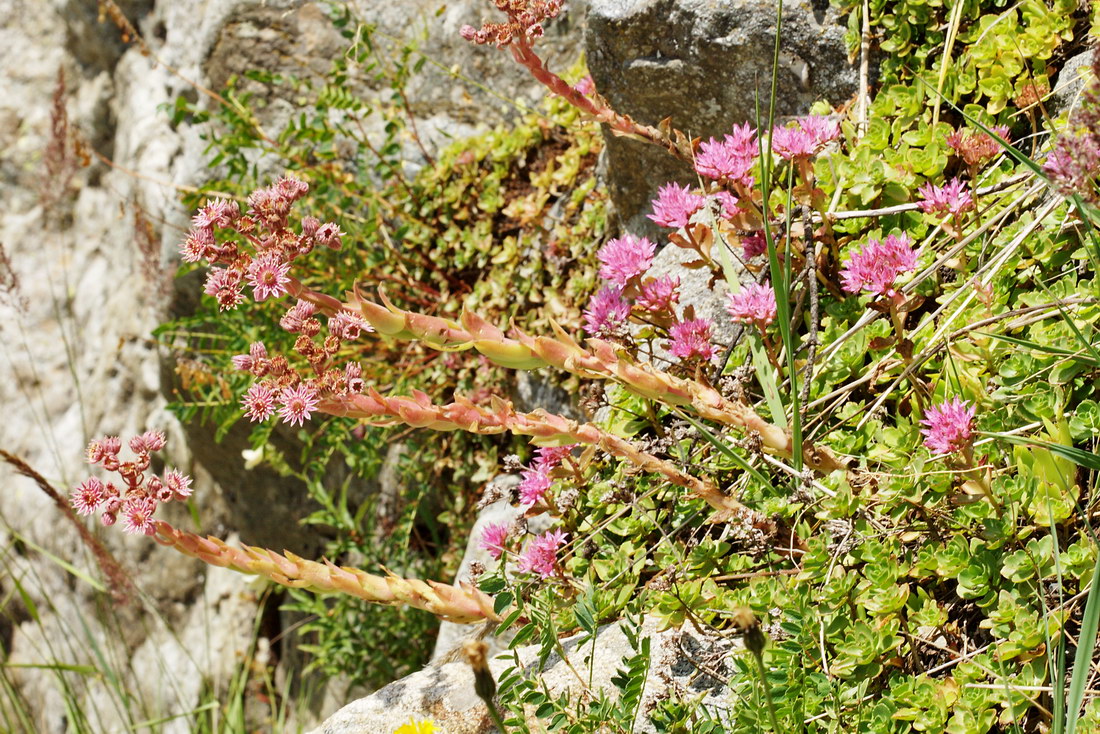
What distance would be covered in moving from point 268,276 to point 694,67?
1614mm

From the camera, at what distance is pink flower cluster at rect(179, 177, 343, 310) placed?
1548 millimetres

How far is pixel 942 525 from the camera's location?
1.74 meters

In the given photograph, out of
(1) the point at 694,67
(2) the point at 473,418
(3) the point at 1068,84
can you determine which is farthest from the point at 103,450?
(3) the point at 1068,84

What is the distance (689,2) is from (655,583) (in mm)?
1637

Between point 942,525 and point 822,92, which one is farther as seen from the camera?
point 822,92

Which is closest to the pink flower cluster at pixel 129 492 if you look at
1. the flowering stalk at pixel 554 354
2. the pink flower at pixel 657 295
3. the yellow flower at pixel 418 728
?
the flowering stalk at pixel 554 354

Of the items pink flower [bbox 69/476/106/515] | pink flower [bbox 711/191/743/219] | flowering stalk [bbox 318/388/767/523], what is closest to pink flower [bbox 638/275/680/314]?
pink flower [bbox 711/191/743/219]

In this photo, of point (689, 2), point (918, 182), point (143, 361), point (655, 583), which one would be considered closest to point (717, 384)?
point (655, 583)

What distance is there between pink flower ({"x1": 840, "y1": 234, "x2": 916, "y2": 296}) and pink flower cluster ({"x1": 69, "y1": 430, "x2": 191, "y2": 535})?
1355 mm

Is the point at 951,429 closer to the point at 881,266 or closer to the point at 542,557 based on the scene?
the point at 881,266

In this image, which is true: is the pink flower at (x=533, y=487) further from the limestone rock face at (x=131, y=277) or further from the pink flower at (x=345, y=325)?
the limestone rock face at (x=131, y=277)

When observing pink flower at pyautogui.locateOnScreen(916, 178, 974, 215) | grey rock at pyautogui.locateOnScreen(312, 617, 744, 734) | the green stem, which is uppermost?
pink flower at pyautogui.locateOnScreen(916, 178, 974, 215)

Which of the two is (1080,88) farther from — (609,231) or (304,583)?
(304,583)

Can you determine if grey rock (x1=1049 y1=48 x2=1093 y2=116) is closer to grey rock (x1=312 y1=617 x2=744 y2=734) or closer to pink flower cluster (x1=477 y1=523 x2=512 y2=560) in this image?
grey rock (x1=312 y1=617 x2=744 y2=734)
